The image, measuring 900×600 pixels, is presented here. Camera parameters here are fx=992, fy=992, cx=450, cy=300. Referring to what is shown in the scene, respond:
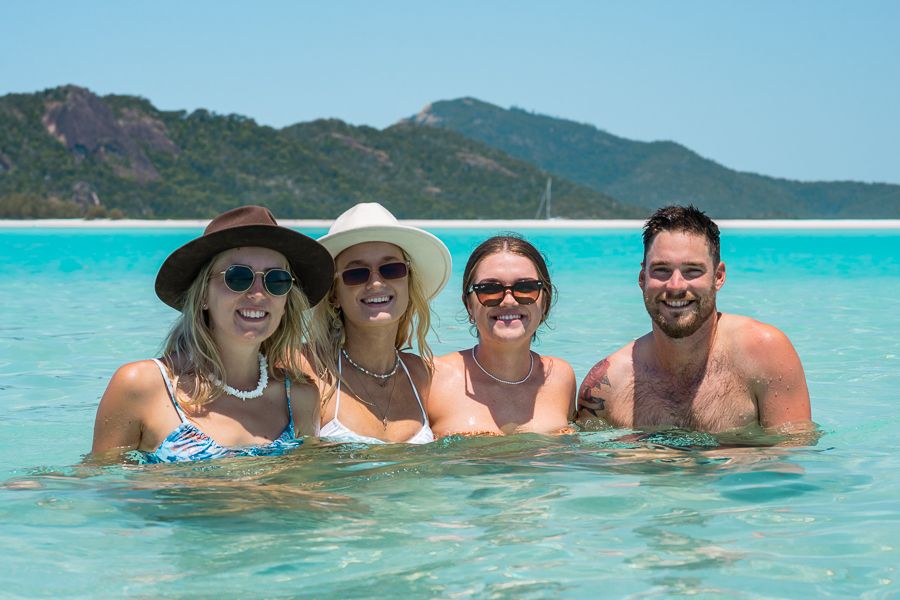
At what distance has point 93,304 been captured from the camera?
1230cm

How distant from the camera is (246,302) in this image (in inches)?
139

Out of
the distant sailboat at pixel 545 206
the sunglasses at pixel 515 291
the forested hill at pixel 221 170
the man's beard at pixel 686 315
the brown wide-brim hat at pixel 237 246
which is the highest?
the forested hill at pixel 221 170

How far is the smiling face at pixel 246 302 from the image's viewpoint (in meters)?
3.52

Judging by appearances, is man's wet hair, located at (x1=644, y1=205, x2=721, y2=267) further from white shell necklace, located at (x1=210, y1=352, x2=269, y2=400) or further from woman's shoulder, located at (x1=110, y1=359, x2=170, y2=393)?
woman's shoulder, located at (x1=110, y1=359, x2=170, y2=393)

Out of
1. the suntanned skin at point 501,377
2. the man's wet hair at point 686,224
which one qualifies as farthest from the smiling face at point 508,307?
the man's wet hair at point 686,224

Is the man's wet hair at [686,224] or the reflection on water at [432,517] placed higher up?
the man's wet hair at [686,224]

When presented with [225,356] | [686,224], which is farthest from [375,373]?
[686,224]

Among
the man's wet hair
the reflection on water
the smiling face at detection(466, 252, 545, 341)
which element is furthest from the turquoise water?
the man's wet hair

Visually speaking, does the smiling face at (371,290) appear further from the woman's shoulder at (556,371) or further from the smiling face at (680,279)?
the smiling face at (680,279)

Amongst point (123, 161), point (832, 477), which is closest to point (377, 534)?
point (832, 477)

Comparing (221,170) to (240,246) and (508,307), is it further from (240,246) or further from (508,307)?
A: (240,246)

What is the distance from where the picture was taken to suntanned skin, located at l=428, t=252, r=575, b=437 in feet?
14.1

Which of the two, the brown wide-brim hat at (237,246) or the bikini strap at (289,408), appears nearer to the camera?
the brown wide-brim hat at (237,246)

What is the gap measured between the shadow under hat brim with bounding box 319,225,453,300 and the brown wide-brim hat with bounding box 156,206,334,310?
29 cm
